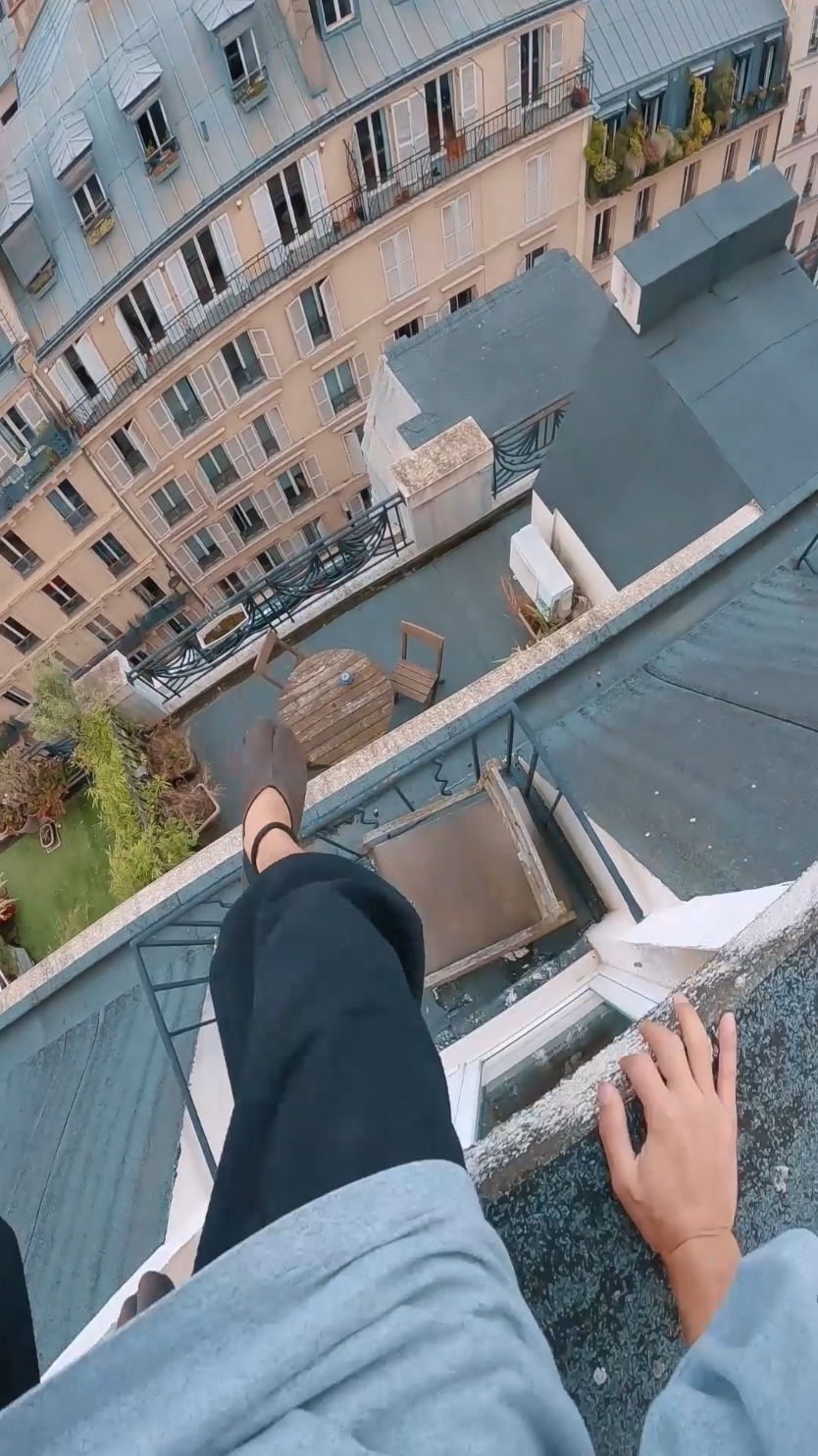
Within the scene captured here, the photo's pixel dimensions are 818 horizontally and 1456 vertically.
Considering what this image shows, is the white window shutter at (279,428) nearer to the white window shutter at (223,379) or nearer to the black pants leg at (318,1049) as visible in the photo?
the white window shutter at (223,379)

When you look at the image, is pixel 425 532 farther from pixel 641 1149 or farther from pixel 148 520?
pixel 148 520

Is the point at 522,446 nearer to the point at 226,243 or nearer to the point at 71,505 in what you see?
the point at 226,243

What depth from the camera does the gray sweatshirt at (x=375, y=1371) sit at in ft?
3.15

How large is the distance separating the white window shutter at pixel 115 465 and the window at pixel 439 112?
6859 millimetres

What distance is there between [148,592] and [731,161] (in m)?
14.7

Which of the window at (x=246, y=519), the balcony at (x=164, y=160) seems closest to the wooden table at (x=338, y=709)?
the balcony at (x=164, y=160)

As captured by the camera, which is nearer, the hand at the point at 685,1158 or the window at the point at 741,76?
the hand at the point at 685,1158

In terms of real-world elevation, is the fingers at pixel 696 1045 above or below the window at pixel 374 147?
below

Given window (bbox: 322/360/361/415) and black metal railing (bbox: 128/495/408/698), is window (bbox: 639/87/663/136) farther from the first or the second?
black metal railing (bbox: 128/495/408/698)

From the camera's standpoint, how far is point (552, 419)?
8.23 metres

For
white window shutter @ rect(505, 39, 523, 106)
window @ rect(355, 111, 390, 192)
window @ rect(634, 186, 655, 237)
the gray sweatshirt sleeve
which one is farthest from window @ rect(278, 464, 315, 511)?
the gray sweatshirt sleeve

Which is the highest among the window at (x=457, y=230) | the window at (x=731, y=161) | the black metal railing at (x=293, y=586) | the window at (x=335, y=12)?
the window at (x=335, y=12)

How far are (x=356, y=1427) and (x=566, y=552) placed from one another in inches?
241

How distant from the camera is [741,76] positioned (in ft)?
49.2
